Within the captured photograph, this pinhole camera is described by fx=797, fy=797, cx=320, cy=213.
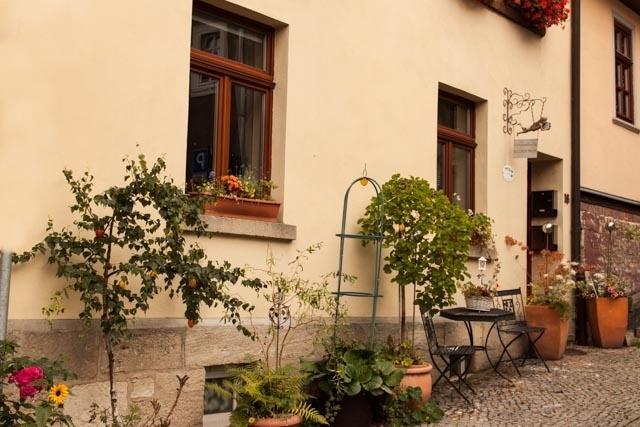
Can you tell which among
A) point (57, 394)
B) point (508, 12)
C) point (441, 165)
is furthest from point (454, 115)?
point (57, 394)

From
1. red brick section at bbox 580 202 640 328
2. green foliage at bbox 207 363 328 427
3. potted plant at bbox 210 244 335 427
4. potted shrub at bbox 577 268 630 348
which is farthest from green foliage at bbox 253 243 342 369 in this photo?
red brick section at bbox 580 202 640 328

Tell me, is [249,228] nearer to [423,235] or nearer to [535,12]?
[423,235]

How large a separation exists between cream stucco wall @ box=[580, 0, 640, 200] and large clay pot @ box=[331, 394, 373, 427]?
6.12 m

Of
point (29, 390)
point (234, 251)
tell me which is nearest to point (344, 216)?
point (234, 251)

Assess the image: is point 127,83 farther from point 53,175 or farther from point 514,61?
point 514,61

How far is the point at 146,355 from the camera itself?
4941 mm

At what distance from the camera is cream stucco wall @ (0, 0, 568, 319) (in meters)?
4.45

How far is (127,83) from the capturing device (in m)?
4.95

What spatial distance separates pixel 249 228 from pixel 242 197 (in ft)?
0.85

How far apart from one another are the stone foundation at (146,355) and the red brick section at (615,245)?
590cm

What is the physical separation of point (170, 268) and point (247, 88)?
6.39 ft

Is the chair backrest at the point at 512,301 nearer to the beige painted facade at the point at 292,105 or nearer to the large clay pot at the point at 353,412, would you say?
the beige painted facade at the point at 292,105

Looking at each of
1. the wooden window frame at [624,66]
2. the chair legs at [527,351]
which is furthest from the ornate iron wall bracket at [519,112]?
the wooden window frame at [624,66]

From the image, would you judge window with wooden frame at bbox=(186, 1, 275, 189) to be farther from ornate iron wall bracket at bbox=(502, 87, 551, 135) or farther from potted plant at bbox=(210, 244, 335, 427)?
ornate iron wall bracket at bbox=(502, 87, 551, 135)
